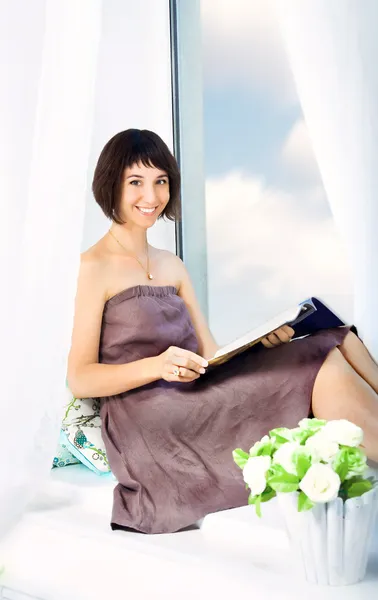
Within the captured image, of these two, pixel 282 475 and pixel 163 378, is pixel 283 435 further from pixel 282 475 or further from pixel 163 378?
pixel 163 378

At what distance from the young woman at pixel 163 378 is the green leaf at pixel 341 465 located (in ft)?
0.71

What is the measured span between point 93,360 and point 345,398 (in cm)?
63

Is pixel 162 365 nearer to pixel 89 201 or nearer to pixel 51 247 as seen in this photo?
pixel 51 247

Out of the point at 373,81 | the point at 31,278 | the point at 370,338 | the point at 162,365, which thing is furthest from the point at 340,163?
the point at 31,278

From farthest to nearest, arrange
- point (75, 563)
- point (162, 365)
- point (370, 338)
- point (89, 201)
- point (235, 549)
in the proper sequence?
point (89, 201) → point (370, 338) → point (162, 365) → point (75, 563) → point (235, 549)

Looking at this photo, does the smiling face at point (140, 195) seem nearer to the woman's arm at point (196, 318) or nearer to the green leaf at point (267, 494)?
the woman's arm at point (196, 318)

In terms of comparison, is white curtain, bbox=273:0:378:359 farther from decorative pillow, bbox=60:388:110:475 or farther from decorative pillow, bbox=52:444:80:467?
Answer: decorative pillow, bbox=52:444:80:467

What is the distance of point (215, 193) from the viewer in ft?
9.71

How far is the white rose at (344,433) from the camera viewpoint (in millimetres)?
1239

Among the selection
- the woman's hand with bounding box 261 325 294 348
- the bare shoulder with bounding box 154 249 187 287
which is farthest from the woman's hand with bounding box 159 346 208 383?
the bare shoulder with bounding box 154 249 187 287

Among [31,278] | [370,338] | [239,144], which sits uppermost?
[239,144]

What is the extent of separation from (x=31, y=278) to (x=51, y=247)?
84mm

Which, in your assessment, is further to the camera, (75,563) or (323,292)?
(323,292)

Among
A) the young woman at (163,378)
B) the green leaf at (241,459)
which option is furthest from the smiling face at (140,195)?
the green leaf at (241,459)
